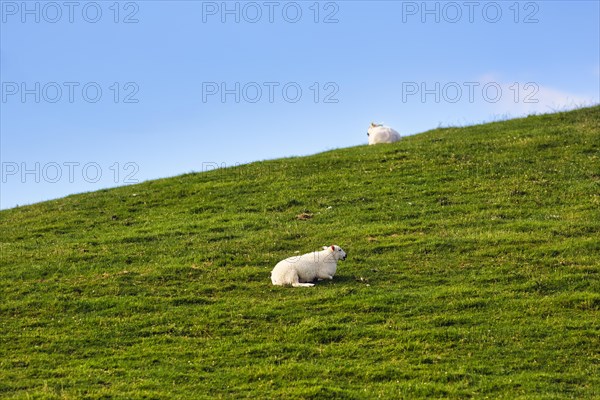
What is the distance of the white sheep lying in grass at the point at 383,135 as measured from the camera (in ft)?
144

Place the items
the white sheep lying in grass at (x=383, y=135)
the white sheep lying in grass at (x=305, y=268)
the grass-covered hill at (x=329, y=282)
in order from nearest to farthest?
1. the grass-covered hill at (x=329, y=282)
2. the white sheep lying in grass at (x=305, y=268)
3. the white sheep lying in grass at (x=383, y=135)

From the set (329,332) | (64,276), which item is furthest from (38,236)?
(329,332)

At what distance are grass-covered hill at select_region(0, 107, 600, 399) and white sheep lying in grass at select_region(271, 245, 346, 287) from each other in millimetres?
423

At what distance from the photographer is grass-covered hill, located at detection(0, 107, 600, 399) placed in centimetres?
1747

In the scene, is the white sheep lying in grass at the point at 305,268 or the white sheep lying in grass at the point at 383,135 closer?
the white sheep lying in grass at the point at 305,268

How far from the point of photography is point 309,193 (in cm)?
3497

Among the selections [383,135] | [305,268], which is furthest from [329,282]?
[383,135]

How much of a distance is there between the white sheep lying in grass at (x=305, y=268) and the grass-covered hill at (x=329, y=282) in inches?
16.7

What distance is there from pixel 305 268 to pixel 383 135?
68.8 feet

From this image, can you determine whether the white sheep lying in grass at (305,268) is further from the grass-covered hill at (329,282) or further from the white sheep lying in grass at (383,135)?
the white sheep lying in grass at (383,135)

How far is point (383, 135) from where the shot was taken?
145 feet

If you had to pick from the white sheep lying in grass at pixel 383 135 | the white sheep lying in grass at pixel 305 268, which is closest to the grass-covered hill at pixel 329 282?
the white sheep lying in grass at pixel 305 268

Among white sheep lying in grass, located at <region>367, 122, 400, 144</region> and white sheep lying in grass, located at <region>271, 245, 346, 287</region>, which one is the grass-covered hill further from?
white sheep lying in grass, located at <region>367, 122, 400, 144</region>

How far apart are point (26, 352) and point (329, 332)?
6.75 meters
